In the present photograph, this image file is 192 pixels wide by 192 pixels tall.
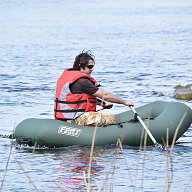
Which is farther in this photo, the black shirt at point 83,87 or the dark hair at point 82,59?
the dark hair at point 82,59

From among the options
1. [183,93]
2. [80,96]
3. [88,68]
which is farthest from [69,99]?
[183,93]

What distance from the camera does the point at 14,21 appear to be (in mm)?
37500

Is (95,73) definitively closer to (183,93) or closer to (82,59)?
(183,93)

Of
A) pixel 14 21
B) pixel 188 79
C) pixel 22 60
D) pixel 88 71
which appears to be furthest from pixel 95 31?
pixel 88 71

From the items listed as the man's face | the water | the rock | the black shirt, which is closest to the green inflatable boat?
the water

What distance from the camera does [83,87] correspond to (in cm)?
874

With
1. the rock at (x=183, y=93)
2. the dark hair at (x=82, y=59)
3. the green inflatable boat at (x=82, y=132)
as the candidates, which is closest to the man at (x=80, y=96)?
the dark hair at (x=82, y=59)

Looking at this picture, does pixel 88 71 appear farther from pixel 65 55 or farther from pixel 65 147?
pixel 65 55

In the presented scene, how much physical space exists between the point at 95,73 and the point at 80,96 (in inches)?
383

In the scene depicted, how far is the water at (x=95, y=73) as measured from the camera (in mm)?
7352

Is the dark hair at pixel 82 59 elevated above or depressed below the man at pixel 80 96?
above

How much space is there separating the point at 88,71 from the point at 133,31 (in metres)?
23.2

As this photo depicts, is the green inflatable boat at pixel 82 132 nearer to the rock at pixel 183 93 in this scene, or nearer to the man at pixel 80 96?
the man at pixel 80 96

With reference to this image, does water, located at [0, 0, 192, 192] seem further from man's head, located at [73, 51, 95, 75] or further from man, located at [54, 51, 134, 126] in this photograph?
man's head, located at [73, 51, 95, 75]
